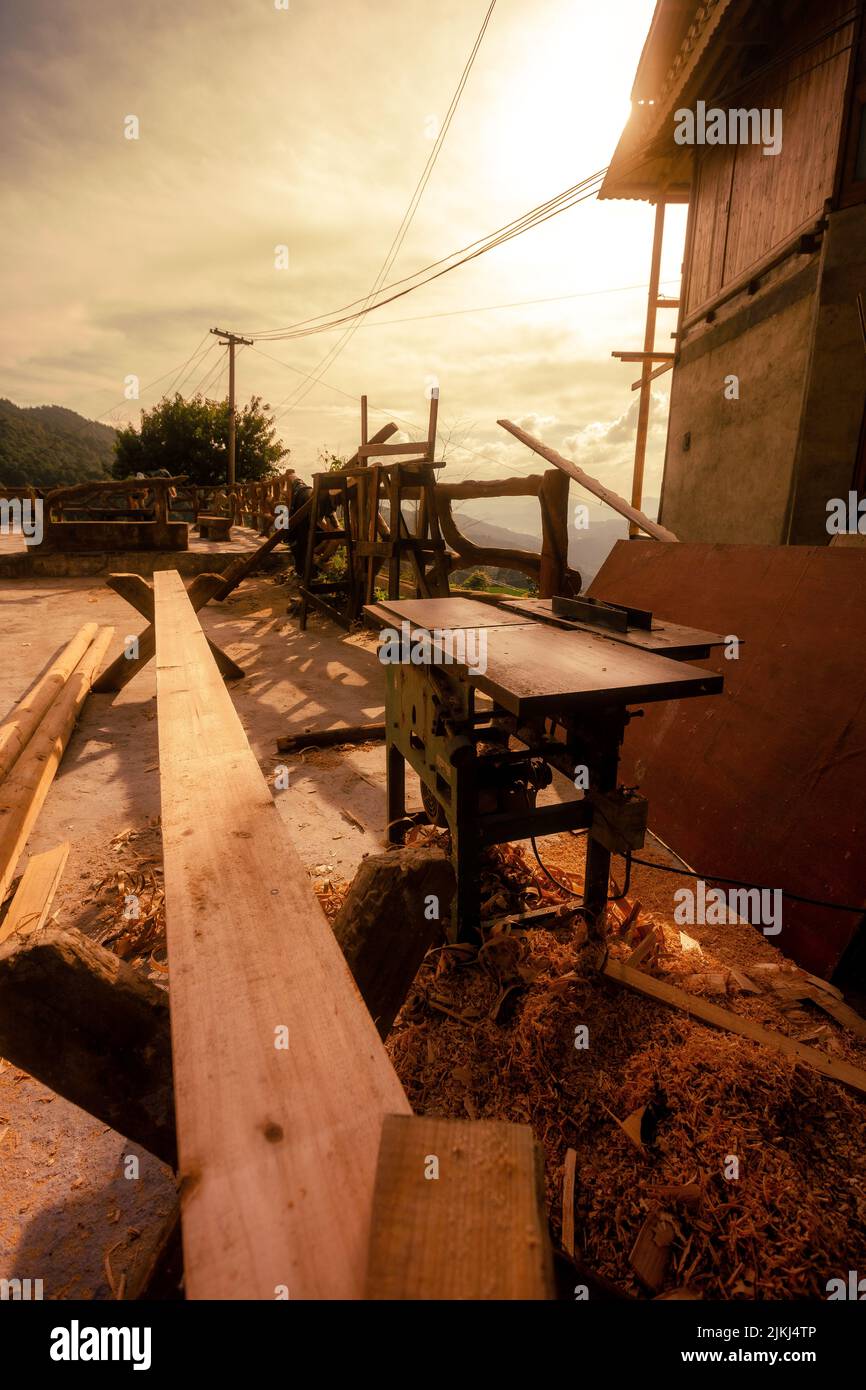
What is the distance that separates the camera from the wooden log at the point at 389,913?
4.42 feet

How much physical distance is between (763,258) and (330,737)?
312 inches

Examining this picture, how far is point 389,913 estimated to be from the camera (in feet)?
4.43

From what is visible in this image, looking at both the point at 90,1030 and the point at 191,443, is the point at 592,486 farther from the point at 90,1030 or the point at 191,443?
the point at 191,443

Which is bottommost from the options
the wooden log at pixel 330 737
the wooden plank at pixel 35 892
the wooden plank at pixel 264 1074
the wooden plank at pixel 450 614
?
the wooden plank at pixel 35 892

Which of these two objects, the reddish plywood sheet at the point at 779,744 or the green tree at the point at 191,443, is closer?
the reddish plywood sheet at the point at 779,744

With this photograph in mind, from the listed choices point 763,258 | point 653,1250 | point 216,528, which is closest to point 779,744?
point 653,1250

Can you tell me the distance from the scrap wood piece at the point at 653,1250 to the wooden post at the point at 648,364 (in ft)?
32.5

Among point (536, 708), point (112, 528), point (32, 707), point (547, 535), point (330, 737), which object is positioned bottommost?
point (330, 737)

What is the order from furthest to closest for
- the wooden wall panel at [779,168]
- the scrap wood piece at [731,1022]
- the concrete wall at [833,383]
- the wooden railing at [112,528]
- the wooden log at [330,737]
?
the wooden railing at [112,528]
the wooden wall panel at [779,168]
the concrete wall at [833,383]
the wooden log at [330,737]
the scrap wood piece at [731,1022]

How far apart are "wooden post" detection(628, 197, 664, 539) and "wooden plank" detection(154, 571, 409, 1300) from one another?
10.2 m

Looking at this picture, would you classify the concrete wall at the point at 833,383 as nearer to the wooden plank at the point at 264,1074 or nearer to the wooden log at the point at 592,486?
the wooden log at the point at 592,486

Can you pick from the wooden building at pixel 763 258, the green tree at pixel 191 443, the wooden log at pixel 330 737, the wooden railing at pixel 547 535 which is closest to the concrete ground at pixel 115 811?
the wooden log at pixel 330 737

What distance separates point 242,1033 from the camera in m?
1.00

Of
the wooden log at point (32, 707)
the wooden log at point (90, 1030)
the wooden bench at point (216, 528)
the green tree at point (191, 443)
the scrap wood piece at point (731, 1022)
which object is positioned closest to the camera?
the wooden log at point (90, 1030)
